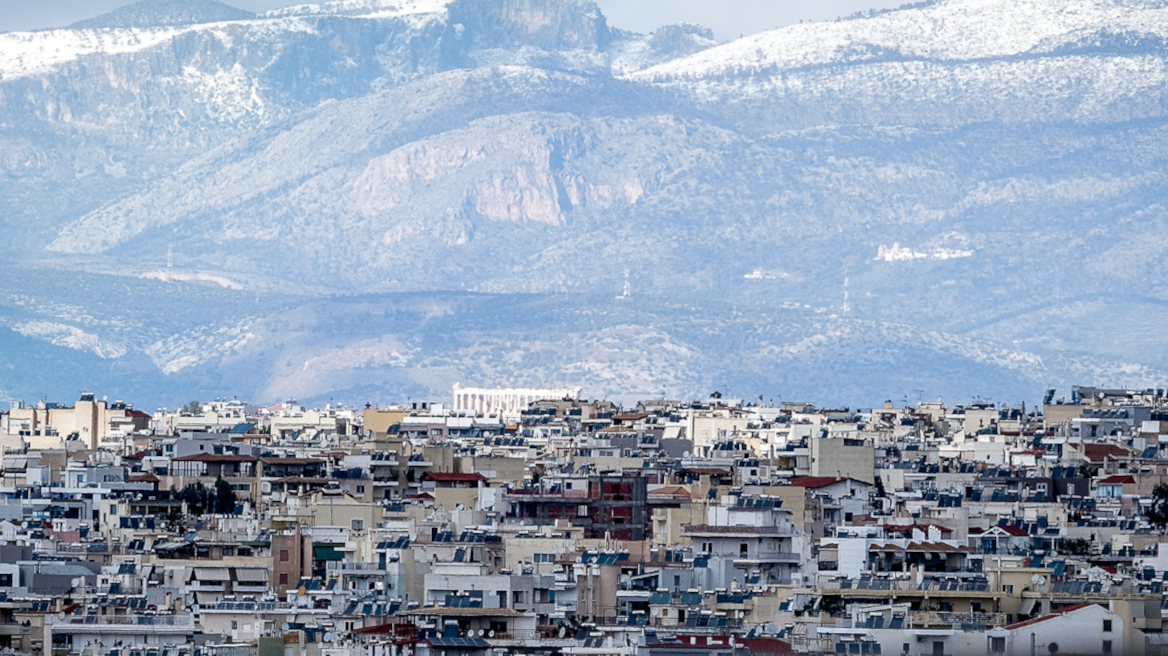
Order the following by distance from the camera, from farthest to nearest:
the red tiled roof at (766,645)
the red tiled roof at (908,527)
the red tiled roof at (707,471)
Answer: the red tiled roof at (707,471) < the red tiled roof at (908,527) < the red tiled roof at (766,645)

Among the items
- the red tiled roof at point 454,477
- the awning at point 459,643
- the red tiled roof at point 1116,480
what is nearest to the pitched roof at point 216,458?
the red tiled roof at point 454,477

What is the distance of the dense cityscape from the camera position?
50.4 metres

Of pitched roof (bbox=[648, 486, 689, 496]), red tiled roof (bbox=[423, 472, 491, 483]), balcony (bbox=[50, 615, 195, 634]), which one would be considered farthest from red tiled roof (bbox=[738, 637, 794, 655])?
red tiled roof (bbox=[423, 472, 491, 483])

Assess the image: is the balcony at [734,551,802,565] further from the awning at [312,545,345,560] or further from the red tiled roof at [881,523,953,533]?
the awning at [312,545,345,560]

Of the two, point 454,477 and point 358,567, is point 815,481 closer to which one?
point 454,477

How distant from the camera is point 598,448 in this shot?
4286 inches

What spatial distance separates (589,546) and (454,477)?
2908 cm

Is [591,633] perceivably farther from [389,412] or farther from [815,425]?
[389,412]

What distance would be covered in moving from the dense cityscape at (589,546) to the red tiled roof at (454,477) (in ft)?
0.59

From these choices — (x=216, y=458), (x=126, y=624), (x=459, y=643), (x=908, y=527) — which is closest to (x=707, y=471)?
(x=216, y=458)

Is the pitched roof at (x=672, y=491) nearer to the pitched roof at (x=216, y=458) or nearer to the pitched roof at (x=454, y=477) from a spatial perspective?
the pitched roof at (x=454, y=477)

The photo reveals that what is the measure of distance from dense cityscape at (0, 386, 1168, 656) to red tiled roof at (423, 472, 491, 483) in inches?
7.1

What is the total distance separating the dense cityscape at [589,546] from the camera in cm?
5044

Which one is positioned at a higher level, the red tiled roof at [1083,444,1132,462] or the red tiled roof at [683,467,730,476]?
the red tiled roof at [1083,444,1132,462]
